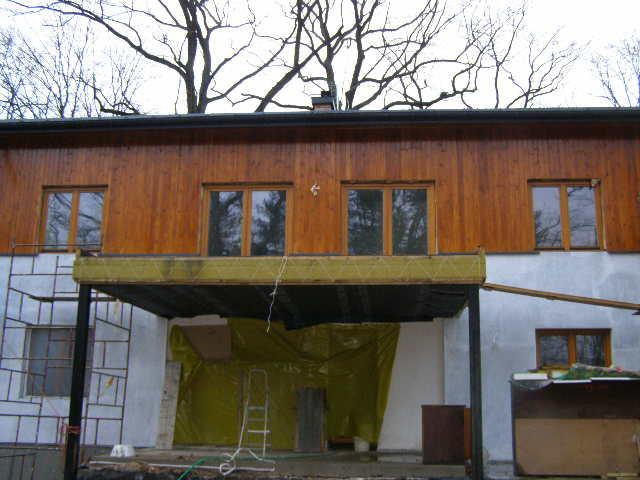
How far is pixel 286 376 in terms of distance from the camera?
42.7 feet

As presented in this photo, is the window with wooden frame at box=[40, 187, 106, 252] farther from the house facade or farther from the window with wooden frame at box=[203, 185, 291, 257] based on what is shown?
the window with wooden frame at box=[203, 185, 291, 257]

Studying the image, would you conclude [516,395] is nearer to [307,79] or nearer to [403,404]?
[403,404]

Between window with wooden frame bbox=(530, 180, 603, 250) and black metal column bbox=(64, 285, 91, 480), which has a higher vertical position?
window with wooden frame bbox=(530, 180, 603, 250)

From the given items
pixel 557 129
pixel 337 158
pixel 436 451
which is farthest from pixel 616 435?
pixel 337 158

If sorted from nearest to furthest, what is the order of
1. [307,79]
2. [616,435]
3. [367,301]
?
[616,435]
[367,301]
[307,79]

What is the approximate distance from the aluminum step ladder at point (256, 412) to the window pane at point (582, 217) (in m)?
6.11

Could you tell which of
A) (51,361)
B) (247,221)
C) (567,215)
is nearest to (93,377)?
(51,361)

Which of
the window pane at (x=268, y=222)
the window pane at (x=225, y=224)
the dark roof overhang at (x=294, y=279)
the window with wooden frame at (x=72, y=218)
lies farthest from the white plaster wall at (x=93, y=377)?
the window pane at (x=268, y=222)

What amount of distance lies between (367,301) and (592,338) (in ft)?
13.4

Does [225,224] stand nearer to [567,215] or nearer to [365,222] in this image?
[365,222]

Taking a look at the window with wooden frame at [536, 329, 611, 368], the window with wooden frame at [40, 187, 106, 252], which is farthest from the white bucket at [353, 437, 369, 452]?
the window with wooden frame at [40, 187, 106, 252]

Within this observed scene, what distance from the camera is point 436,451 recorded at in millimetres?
10398

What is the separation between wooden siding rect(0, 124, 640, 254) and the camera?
501 inches

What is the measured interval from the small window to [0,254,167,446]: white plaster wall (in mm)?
170
